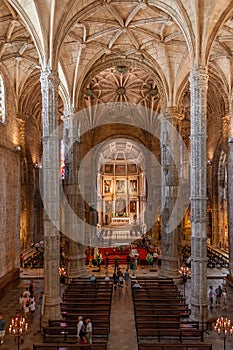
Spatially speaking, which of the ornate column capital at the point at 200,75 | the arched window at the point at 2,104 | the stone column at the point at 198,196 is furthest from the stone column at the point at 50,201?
the arched window at the point at 2,104

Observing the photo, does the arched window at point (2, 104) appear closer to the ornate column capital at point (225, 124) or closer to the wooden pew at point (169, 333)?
the ornate column capital at point (225, 124)

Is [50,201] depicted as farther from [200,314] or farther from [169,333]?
[200,314]

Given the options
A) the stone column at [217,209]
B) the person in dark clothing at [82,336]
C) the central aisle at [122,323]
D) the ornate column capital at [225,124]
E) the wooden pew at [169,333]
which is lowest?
the central aisle at [122,323]

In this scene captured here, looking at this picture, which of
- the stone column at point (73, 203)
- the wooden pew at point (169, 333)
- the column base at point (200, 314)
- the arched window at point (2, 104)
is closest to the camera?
the wooden pew at point (169, 333)

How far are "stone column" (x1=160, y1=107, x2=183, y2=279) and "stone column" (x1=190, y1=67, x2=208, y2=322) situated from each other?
8.53 metres

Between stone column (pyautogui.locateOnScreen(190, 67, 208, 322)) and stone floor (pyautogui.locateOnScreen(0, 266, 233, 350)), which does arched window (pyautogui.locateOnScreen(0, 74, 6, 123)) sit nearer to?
stone floor (pyautogui.locateOnScreen(0, 266, 233, 350))

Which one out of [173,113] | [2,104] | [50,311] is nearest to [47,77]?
[2,104]

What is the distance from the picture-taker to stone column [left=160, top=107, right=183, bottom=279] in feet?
84.2

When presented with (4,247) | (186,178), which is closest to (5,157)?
(4,247)

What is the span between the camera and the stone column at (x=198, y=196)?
661 inches

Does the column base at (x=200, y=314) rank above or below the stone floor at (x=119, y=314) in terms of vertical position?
above

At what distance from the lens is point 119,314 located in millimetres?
18875

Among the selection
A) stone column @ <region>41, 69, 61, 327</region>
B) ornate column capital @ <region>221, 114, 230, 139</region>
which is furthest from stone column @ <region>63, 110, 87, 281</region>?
ornate column capital @ <region>221, 114, 230, 139</region>

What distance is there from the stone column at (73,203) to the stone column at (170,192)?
6.38 meters
